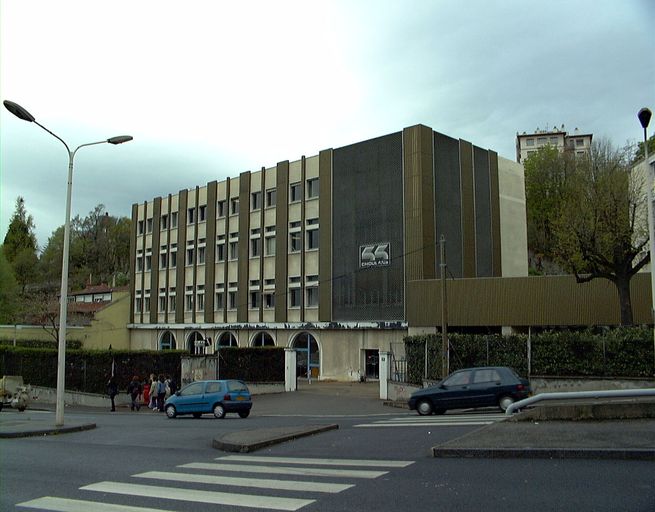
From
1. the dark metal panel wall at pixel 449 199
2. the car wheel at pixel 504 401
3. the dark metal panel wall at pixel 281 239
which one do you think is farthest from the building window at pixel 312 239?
the car wheel at pixel 504 401

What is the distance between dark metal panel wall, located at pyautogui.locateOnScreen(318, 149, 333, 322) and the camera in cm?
Answer: 4625

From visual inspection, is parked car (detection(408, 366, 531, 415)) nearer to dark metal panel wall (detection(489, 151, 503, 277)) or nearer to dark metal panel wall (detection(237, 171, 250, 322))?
dark metal panel wall (detection(489, 151, 503, 277))

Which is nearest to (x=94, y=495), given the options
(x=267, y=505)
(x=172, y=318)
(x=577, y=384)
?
(x=267, y=505)

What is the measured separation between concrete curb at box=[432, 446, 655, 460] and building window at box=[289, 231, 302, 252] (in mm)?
39518

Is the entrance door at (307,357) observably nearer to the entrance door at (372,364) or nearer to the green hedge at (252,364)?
the entrance door at (372,364)

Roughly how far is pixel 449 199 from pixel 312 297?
12.5 m

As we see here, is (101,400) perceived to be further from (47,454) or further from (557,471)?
(557,471)

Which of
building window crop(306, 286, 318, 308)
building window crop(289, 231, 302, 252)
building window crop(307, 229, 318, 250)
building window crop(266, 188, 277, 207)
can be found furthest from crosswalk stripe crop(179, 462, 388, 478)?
A: building window crop(266, 188, 277, 207)

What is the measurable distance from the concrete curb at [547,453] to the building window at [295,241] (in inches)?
1556

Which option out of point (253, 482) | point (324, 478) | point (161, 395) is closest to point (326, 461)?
point (324, 478)

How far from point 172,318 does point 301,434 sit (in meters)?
48.5

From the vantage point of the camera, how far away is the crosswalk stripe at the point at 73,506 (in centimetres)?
796

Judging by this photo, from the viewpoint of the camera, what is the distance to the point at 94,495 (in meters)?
8.90

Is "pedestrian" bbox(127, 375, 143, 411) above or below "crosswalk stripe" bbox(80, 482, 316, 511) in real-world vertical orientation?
below
